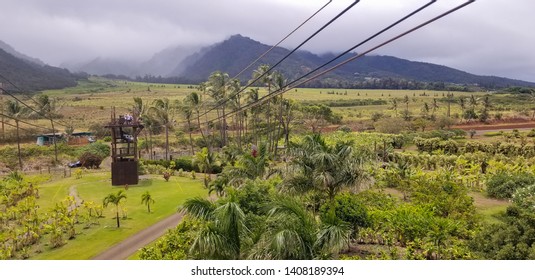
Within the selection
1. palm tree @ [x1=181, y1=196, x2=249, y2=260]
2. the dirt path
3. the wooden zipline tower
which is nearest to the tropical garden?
palm tree @ [x1=181, y1=196, x2=249, y2=260]

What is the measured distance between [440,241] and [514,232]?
245 centimetres

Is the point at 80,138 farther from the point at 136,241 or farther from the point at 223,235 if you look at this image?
the point at 223,235

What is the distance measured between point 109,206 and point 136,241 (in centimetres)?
766

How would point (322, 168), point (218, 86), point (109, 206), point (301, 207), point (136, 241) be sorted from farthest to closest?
1. point (218, 86)
2. point (109, 206)
3. point (136, 241)
4. point (322, 168)
5. point (301, 207)

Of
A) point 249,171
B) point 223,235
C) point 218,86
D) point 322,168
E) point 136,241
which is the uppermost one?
point 218,86

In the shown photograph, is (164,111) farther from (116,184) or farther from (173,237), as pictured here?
(173,237)

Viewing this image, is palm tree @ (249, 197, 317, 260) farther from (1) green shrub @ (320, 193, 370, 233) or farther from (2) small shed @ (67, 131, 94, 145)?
(2) small shed @ (67, 131, 94, 145)

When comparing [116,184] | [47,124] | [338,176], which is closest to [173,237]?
[338,176]

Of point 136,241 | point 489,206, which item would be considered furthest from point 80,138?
point 489,206

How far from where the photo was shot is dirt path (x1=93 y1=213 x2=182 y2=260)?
1847 centimetres

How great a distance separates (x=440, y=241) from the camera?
1436 cm

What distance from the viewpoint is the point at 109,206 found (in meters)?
27.1

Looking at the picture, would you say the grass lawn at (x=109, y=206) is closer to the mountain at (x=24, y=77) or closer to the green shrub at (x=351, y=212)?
the green shrub at (x=351, y=212)

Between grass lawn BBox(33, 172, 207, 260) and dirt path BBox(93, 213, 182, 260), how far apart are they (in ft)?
1.50
